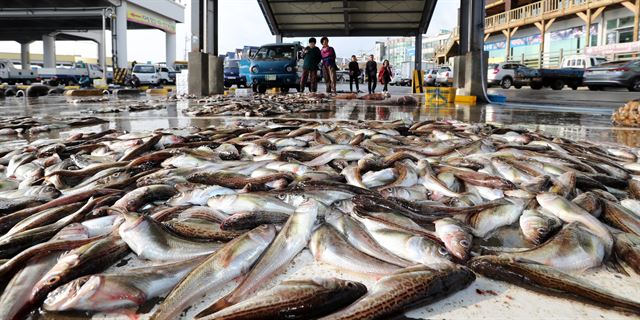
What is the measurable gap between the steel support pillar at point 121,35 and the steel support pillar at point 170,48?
42.4 feet

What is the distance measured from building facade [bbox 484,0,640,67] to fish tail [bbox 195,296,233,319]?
3663 centimetres

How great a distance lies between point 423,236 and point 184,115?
291 inches

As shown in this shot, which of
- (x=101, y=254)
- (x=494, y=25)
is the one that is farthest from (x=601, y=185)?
(x=494, y=25)

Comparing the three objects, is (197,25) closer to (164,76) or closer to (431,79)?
(431,79)

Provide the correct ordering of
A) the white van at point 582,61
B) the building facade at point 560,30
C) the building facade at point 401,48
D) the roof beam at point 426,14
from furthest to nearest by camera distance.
→ the building facade at point 401,48, the building facade at point 560,30, the white van at point 582,61, the roof beam at point 426,14

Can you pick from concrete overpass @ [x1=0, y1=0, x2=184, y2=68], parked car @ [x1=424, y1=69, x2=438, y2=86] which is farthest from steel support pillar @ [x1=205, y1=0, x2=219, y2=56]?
parked car @ [x1=424, y1=69, x2=438, y2=86]

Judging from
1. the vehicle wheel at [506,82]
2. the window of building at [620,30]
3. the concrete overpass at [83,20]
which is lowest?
the vehicle wheel at [506,82]

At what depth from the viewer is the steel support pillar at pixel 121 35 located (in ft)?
123

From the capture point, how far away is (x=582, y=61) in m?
31.9

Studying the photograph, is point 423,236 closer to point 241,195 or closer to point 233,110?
point 241,195

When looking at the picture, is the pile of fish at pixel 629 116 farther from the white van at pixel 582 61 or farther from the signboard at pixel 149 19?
the signboard at pixel 149 19

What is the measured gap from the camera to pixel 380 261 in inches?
65.6

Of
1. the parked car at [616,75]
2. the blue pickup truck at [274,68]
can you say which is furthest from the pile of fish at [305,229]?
the parked car at [616,75]

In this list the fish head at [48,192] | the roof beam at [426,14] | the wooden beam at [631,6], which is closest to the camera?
the fish head at [48,192]
